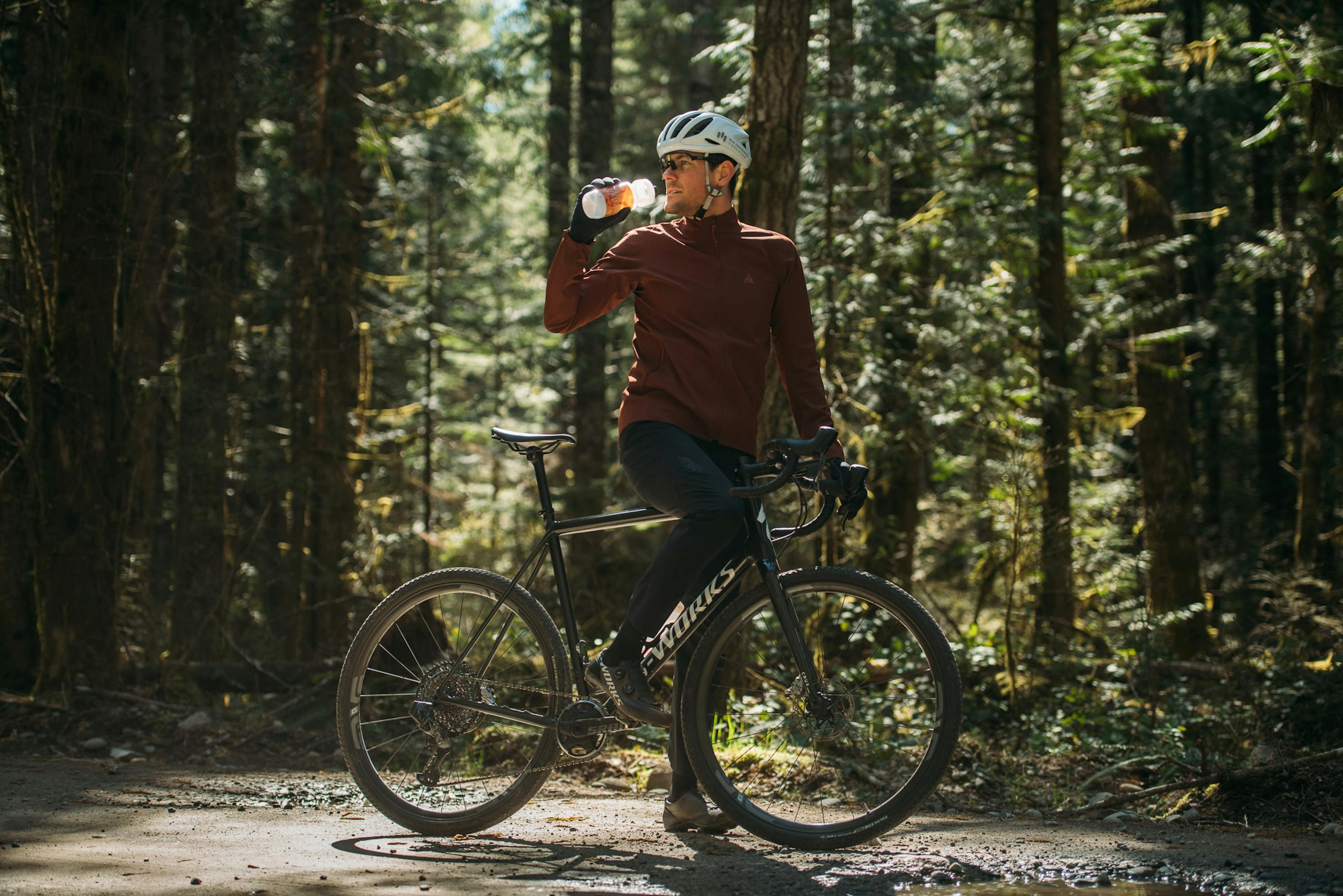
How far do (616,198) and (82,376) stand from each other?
4308 millimetres

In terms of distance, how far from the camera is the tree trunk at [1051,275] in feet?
31.6

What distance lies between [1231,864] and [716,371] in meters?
2.33

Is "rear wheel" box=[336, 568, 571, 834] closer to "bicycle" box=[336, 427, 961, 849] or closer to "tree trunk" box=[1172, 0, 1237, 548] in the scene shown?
"bicycle" box=[336, 427, 961, 849]

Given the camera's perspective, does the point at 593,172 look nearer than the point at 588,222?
No

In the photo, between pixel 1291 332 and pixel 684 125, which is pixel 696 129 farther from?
pixel 1291 332

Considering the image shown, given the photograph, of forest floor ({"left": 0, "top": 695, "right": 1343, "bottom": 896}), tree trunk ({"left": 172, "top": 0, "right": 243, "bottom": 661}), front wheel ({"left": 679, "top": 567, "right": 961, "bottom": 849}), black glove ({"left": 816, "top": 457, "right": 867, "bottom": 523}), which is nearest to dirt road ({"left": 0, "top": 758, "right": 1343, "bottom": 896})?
forest floor ({"left": 0, "top": 695, "right": 1343, "bottom": 896})

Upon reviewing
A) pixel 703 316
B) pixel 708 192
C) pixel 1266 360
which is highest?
pixel 1266 360

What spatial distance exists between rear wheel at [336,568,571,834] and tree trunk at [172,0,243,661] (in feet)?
11.9

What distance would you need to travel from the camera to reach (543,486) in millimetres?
4082

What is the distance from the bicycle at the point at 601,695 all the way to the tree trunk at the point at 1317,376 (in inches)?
384

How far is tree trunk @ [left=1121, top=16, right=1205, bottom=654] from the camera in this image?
12133 millimetres

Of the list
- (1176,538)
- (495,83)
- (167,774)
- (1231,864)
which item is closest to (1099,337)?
(1176,538)

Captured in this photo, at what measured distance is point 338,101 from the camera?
464 inches

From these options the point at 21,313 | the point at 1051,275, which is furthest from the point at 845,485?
the point at 1051,275
